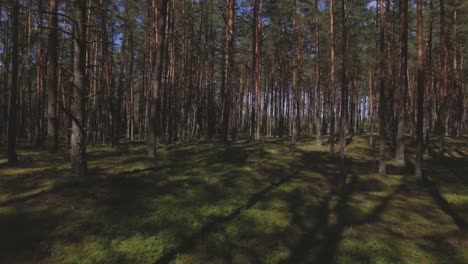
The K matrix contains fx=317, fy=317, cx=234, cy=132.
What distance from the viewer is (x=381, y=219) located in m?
9.66

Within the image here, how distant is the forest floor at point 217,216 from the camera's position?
22.3 feet

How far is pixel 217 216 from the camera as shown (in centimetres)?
876

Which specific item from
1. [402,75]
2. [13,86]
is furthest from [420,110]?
[13,86]

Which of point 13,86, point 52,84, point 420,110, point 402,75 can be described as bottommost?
point 420,110

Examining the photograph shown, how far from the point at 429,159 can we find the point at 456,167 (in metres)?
2.31

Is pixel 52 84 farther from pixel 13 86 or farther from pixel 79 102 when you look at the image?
pixel 79 102

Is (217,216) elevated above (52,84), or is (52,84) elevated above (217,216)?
(52,84)

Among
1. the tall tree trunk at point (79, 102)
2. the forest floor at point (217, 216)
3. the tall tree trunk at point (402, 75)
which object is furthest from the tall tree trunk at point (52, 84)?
the tall tree trunk at point (402, 75)

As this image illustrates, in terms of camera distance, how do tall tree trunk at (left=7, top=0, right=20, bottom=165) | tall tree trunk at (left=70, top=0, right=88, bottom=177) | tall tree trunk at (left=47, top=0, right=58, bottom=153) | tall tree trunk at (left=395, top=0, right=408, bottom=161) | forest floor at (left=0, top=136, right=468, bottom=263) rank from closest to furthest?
forest floor at (left=0, top=136, right=468, bottom=263) → tall tree trunk at (left=70, top=0, right=88, bottom=177) → tall tree trunk at (left=7, top=0, right=20, bottom=165) → tall tree trunk at (left=47, top=0, right=58, bottom=153) → tall tree trunk at (left=395, top=0, right=408, bottom=161)

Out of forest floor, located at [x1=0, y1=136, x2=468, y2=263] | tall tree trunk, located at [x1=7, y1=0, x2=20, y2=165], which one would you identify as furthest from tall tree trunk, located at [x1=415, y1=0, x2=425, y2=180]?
tall tree trunk, located at [x1=7, y1=0, x2=20, y2=165]

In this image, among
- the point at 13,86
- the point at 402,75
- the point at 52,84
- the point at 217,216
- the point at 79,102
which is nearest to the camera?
the point at 217,216

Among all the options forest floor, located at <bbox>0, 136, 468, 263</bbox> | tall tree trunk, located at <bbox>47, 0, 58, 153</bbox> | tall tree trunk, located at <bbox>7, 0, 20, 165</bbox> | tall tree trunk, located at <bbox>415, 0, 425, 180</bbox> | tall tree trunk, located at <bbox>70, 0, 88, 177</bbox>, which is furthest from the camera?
tall tree trunk, located at <bbox>47, 0, 58, 153</bbox>

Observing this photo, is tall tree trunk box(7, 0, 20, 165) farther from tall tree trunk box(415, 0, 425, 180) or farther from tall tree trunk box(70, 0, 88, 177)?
tall tree trunk box(415, 0, 425, 180)

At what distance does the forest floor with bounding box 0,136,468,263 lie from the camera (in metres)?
6.79
